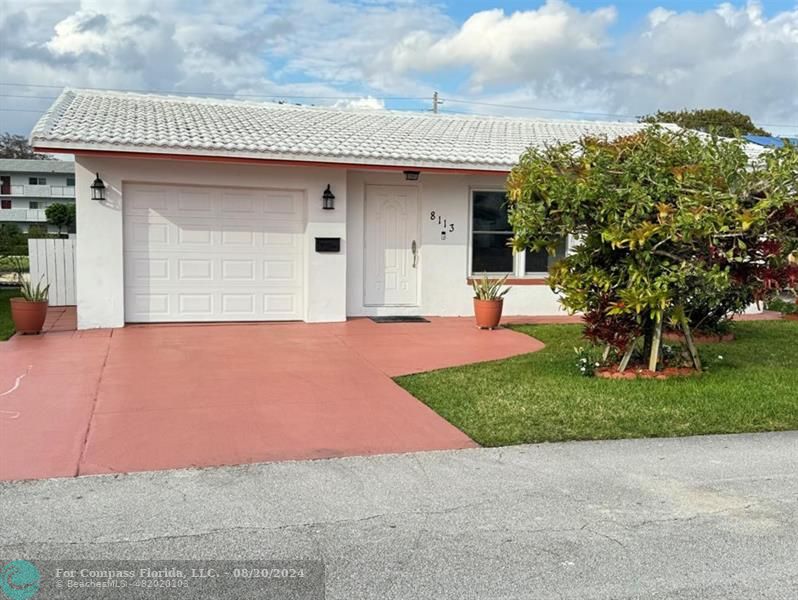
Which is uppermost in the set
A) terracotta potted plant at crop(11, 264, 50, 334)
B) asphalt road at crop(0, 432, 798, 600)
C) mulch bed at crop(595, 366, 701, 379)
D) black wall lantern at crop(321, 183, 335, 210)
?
black wall lantern at crop(321, 183, 335, 210)

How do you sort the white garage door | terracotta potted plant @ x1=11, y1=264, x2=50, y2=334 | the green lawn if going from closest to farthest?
the green lawn → terracotta potted plant @ x1=11, y1=264, x2=50, y2=334 → the white garage door

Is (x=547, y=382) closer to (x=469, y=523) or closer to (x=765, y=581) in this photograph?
(x=469, y=523)

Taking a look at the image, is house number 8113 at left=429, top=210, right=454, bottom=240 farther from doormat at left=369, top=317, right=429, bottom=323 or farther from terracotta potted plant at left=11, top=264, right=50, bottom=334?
terracotta potted plant at left=11, top=264, right=50, bottom=334

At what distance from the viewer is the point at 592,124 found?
1892 cm

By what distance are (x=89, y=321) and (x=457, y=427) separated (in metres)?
7.58

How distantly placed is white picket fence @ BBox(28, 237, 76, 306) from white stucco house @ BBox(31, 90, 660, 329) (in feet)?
9.18

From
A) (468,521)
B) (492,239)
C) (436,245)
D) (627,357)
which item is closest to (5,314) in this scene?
(436,245)

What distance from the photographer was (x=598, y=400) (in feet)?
24.5

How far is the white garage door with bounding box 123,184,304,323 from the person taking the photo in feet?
40.4

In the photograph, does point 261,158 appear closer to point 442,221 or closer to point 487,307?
point 442,221

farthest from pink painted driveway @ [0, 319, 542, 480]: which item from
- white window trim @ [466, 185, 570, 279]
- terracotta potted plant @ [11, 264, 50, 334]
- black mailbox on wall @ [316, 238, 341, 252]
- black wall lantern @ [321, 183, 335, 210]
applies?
white window trim @ [466, 185, 570, 279]

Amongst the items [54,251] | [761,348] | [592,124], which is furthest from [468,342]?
[592,124]

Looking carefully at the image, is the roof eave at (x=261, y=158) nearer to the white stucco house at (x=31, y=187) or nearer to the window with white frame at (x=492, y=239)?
the window with white frame at (x=492, y=239)

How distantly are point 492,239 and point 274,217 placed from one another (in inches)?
162
